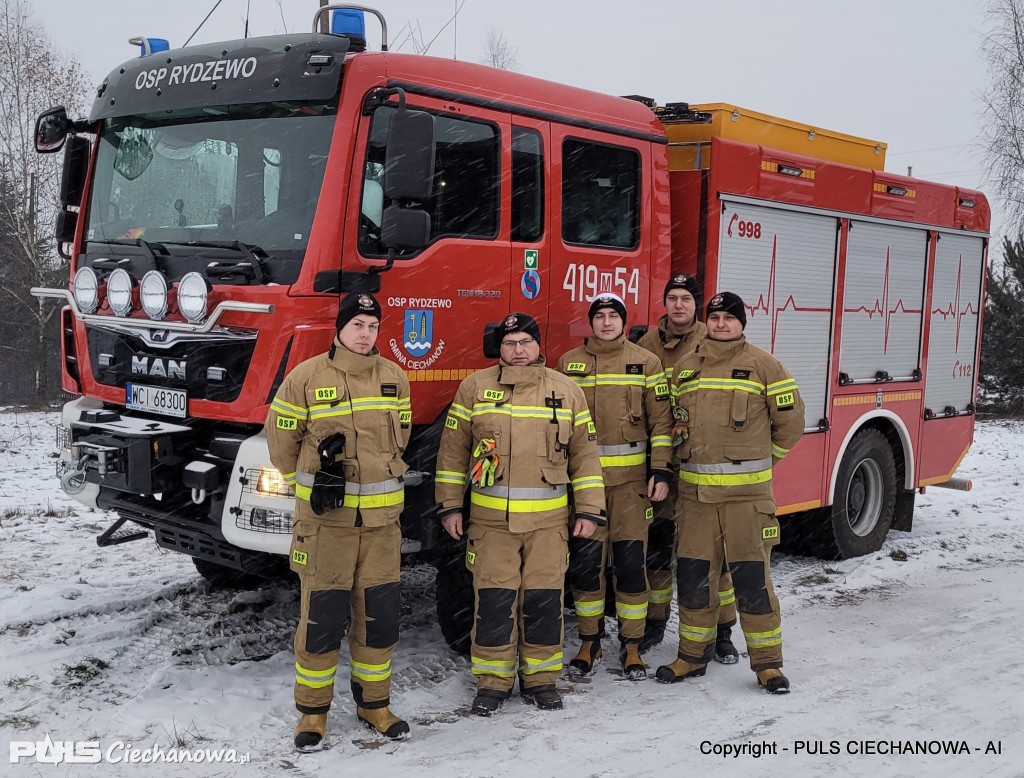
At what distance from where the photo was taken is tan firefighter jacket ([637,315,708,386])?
195 inches

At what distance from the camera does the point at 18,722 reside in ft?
12.5

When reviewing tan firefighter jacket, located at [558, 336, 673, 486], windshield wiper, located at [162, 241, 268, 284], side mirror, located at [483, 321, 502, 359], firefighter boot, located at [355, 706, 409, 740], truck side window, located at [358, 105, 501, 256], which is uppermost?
truck side window, located at [358, 105, 501, 256]

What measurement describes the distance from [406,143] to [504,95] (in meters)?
0.94

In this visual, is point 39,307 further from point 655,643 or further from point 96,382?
point 655,643

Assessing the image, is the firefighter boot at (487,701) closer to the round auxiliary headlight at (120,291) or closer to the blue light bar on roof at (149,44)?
the round auxiliary headlight at (120,291)

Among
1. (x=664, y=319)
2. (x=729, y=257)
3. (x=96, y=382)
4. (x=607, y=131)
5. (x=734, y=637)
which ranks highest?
(x=607, y=131)

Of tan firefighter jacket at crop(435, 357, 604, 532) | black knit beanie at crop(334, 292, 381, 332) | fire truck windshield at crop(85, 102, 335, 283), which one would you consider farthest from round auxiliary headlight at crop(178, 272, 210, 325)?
tan firefighter jacket at crop(435, 357, 604, 532)

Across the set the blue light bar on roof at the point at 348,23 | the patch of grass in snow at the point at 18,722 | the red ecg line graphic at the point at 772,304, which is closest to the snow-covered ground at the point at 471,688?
the patch of grass in snow at the point at 18,722

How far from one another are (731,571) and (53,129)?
427 cm

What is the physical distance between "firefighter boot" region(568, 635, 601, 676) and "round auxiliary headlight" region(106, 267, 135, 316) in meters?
2.79

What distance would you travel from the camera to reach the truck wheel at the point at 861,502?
673 cm

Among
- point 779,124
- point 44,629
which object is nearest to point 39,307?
point 44,629

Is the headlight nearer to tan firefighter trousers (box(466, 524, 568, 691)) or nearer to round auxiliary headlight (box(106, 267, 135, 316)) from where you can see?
tan firefighter trousers (box(466, 524, 568, 691))

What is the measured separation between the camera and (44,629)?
4840 millimetres
